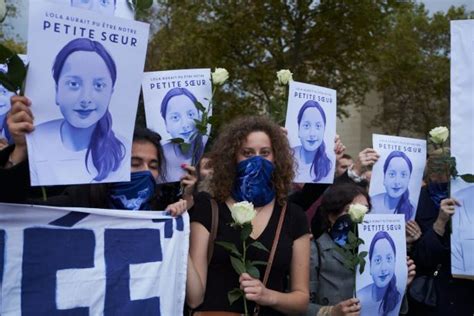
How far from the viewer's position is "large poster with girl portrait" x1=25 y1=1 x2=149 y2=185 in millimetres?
2418

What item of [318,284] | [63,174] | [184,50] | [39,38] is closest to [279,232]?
[318,284]

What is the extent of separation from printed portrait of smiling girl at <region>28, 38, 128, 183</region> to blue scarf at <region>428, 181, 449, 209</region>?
209 cm

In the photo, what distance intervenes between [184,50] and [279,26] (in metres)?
2.50

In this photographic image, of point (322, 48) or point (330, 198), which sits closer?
point (330, 198)

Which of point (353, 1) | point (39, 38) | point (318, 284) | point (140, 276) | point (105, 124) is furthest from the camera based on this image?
point (353, 1)

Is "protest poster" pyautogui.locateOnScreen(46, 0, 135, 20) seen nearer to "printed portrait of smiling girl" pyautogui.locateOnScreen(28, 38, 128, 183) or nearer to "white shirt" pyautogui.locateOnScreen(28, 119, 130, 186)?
"printed portrait of smiling girl" pyautogui.locateOnScreen(28, 38, 128, 183)

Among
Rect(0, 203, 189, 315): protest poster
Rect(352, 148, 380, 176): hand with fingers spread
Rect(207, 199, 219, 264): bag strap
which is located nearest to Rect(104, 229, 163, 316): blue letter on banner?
Rect(0, 203, 189, 315): protest poster

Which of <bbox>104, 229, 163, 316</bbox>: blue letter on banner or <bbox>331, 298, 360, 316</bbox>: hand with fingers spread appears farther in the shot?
<bbox>331, 298, 360, 316</bbox>: hand with fingers spread

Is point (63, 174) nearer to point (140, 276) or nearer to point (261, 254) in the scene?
point (140, 276)

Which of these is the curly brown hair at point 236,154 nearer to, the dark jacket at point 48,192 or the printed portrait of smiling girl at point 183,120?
the printed portrait of smiling girl at point 183,120

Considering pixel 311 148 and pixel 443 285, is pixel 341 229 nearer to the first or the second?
pixel 311 148

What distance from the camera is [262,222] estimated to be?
3.07m

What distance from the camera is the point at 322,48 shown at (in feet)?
56.7

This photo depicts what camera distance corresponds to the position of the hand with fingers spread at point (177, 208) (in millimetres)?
2938
